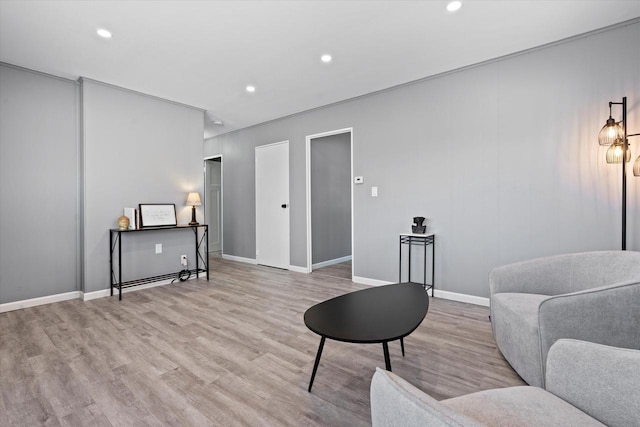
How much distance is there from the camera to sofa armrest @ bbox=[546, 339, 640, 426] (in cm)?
91

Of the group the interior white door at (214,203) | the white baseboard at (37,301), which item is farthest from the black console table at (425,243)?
the interior white door at (214,203)

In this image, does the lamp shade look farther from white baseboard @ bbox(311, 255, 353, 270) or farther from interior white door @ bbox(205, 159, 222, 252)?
interior white door @ bbox(205, 159, 222, 252)

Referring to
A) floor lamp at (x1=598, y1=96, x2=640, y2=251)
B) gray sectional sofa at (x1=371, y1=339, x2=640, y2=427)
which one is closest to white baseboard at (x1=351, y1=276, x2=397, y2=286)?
floor lamp at (x1=598, y1=96, x2=640, y2=251)

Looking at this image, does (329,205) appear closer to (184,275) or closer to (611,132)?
(184,275)

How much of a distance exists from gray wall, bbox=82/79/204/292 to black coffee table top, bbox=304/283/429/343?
3216mm

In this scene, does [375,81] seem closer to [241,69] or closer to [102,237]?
[241,69]

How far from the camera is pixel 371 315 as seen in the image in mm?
1827

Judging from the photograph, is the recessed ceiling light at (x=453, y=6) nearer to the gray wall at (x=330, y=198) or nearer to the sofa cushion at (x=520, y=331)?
the sofa cushion at (x=520, y=331)

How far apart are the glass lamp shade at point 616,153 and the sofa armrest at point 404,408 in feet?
9.60

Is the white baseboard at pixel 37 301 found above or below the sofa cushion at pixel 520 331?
below

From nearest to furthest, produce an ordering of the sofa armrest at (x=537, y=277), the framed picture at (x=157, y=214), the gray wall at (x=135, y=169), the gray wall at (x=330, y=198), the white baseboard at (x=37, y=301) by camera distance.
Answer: the sofa armrest at (x=537, y=277) < the white baseboard at (x=37, y=301) < the gray wall at (x=135, y=169) < the framed picture at (x=157, y=214) < the gray wall at (x=330, y=198)

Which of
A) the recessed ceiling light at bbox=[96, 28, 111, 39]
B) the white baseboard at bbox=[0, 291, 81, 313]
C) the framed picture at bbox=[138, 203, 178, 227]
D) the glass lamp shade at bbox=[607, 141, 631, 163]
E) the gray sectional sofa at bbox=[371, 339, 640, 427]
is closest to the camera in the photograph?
the gray sectional sofa at bbox=[371, 339, 640, 427]

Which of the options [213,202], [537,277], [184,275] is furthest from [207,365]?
[213,202]

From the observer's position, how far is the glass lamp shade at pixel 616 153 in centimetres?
249
